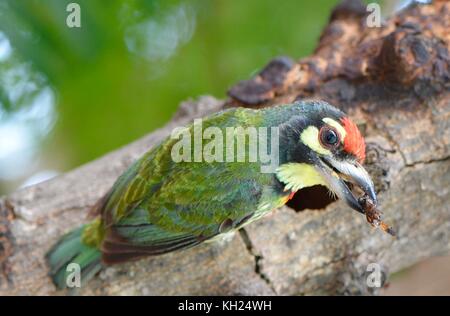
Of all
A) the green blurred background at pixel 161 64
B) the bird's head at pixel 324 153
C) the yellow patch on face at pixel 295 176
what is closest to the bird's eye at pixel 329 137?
the bird's head at pixel 324 153

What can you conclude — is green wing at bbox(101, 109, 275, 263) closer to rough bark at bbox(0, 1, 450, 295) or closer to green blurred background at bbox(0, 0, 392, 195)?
rough bark at bbox(0, 1, 450, 295)

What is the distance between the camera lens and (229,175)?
2.74 metres

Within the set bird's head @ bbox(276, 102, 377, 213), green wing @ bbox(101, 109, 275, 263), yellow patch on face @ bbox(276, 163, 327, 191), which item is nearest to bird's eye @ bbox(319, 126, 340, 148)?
bird's head @ bbox(276, 102, 377, 213)

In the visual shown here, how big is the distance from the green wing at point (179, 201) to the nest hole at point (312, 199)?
327 millimetres

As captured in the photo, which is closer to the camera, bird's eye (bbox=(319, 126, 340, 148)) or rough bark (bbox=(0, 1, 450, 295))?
bird's eye (bbox=(319, 126, 340, 148))

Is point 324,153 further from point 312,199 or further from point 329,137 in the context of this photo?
point 312,199

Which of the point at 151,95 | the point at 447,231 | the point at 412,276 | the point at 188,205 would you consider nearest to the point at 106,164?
the point at 188,205

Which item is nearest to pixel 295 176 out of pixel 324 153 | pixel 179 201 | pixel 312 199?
pixel 324 153

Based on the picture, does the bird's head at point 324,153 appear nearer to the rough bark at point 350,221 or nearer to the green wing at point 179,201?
the green wing at point 179,201

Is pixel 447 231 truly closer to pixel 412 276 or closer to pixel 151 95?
pixel 412 276

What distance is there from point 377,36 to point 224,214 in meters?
1.30

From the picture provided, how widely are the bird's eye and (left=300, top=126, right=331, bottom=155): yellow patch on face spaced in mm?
25

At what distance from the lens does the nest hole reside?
2934 mm

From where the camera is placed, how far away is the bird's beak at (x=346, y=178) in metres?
2.57
